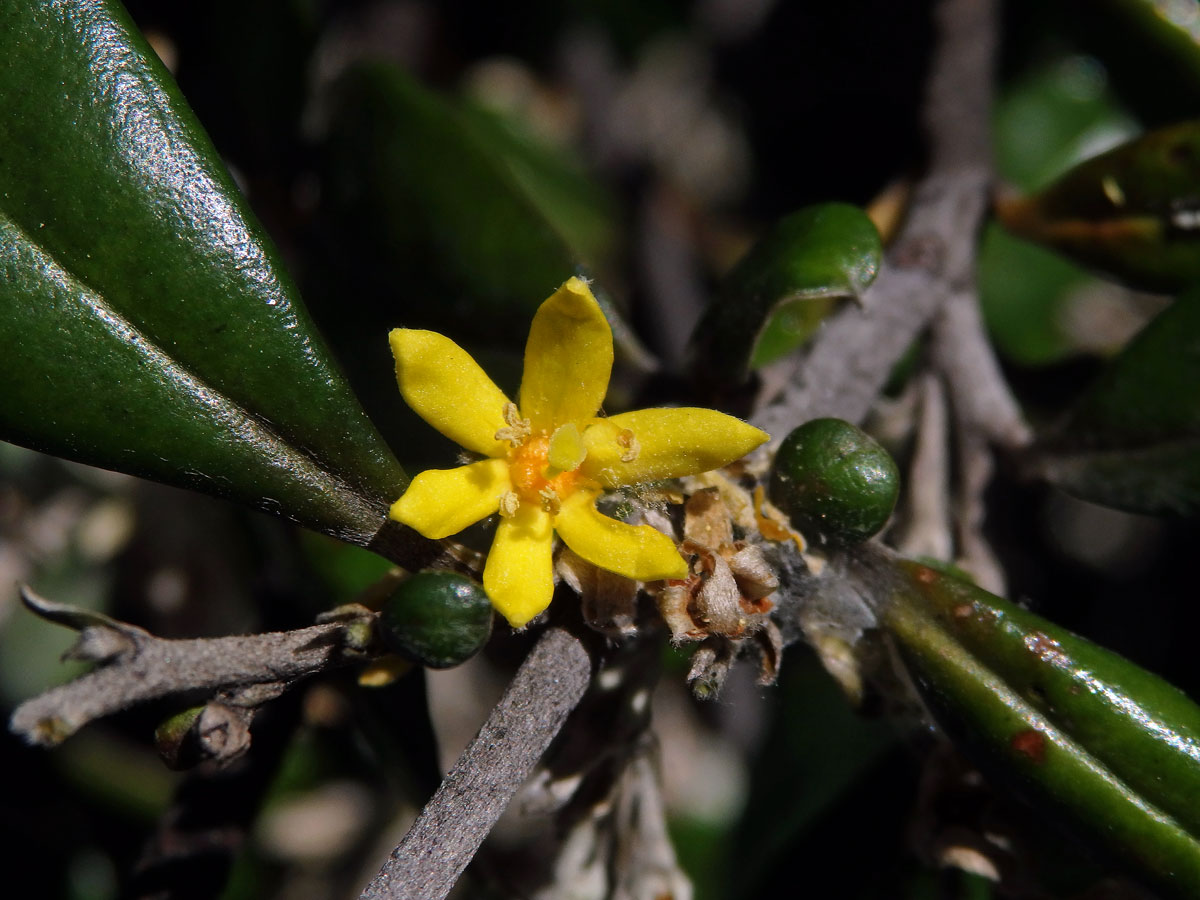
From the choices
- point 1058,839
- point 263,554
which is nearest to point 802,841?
point 1058,839

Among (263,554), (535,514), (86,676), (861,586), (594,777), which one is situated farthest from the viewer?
(263,554)

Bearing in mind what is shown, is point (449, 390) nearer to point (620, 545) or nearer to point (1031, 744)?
point (620, 545)

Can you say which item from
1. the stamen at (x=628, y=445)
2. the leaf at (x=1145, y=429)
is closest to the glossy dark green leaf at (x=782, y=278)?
the stamen at (x=628, y=445)

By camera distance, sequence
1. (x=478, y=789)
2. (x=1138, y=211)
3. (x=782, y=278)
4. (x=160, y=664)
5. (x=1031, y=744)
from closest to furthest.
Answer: (x=160, y=664)
(x=478, y=789)
(x=1031, y=744)
(x=782, y=278)
(x=1138, y=211)

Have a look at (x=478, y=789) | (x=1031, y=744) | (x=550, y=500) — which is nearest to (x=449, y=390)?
(x=550, y=500)

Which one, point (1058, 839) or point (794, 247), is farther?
point (1058, 839)

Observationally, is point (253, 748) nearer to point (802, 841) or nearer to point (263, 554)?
point (263, 554)
